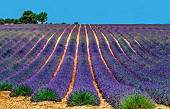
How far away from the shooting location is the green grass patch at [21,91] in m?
16.1

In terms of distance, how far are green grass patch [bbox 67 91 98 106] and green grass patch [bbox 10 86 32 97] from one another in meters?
3.40

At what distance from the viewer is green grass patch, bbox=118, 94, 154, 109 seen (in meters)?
10.8

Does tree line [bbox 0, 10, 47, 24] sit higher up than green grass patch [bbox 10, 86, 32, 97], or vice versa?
tree line [bbox 0, 10, 47, 24]

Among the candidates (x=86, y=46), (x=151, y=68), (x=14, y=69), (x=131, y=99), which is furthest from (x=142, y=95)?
(x=86, y=46)

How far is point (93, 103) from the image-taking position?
42.2 feet

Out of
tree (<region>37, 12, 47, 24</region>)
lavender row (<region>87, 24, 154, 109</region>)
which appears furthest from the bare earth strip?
tree (<region>37, 12, 47, 24</region>)

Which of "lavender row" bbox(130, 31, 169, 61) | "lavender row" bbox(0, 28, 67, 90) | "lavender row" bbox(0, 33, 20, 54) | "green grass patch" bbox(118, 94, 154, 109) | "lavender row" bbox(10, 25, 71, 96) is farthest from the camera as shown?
"lavender row" bbox(0, 33, 20, 54)

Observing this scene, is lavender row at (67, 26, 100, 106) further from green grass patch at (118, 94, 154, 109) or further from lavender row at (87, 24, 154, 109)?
green grass patch at (118, 94, 154, 109)

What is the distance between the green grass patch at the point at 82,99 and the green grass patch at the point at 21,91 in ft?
11.1

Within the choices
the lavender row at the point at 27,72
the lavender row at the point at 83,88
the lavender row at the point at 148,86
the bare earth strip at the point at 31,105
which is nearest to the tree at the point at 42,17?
the lavender row at the point at 27,72

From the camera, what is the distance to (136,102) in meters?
11.0

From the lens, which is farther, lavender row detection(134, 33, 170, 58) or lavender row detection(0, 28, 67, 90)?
lavender row detection(134, 33, 170, 58)

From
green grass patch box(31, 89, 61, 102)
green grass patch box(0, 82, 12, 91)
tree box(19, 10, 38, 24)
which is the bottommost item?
green grass patch box(31, 89, 61, 102)

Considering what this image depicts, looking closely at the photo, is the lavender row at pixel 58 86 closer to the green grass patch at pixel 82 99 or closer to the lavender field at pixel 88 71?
the lavender field at pixel 88 71
